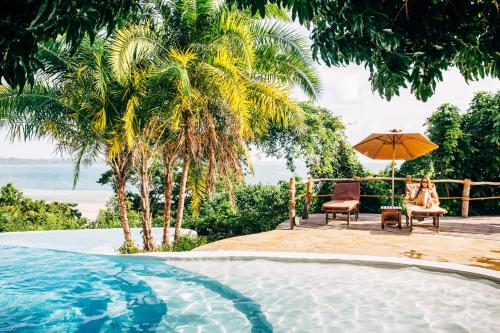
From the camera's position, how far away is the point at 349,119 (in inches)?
732

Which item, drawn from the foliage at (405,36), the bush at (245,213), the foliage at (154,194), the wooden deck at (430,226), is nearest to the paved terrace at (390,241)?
the wooden deck at (430,226)

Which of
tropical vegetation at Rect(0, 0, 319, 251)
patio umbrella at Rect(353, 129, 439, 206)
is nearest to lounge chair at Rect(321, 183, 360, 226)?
patio umbrella at Rect(353, 129, 439, 206)

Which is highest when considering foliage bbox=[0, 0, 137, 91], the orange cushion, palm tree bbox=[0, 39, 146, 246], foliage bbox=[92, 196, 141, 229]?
A: palm tree bbox=[0, 39, 146, 246]

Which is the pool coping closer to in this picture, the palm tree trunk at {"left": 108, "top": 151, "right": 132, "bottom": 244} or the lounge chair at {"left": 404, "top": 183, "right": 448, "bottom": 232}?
the lounge chair at {"left": 404, "top": 183, "right": 448, "bottom": 232}

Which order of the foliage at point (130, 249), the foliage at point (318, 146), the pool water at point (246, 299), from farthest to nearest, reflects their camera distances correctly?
1. the foliage at point (318, 146)
2. the foliage at point (130, 249)
3. the pool water at point (246, 299)

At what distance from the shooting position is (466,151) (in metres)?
13.2

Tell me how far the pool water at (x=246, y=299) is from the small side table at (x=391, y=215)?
3.61 meters

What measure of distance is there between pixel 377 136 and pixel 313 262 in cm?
→ 507

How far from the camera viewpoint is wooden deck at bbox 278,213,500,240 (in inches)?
380

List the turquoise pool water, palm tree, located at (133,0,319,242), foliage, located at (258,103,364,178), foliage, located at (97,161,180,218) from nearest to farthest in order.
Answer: the turquoise pool water, palm tree, located at (133,0,319,242), foliage, located at (258,103,364,178), foliage, located at (97,161,180,218)

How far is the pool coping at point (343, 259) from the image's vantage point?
6.30 m

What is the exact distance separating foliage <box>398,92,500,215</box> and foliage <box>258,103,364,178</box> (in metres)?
2.79

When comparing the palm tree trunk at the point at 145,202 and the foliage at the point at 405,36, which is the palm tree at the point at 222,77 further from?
the foliage at the point at 405,36

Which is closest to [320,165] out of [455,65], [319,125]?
[319,125]
